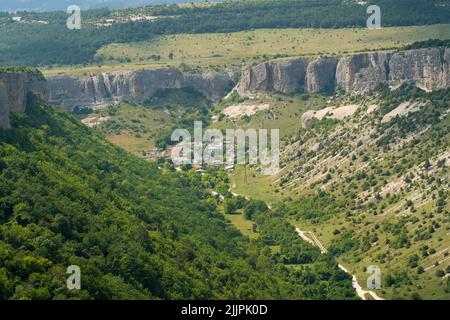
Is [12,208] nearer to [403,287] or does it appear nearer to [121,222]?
[121,222]

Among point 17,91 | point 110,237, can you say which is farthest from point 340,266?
point 17,91

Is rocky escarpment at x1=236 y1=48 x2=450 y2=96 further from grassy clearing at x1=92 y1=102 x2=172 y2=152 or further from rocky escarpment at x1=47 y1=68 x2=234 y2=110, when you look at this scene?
grassy clearing at x1=92 y1=102 x2=172 y2=152

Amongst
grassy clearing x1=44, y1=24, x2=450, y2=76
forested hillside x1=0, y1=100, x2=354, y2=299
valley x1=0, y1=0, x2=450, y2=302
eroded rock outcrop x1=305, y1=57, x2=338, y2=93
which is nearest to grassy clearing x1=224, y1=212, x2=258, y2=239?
valley x1=0, y1=0, x2=450, y2=302

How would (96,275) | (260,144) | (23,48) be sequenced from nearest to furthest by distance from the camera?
(96,275)
(260,144)
(23,48)

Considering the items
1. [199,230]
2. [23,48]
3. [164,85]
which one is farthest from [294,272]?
[23,48]
